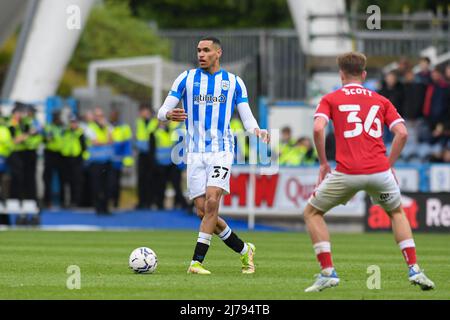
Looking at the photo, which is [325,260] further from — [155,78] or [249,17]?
[249,17]

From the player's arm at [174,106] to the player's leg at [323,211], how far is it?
2.33 m

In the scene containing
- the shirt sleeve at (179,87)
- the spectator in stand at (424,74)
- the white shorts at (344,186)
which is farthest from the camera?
the spectator in stand at (424,74)

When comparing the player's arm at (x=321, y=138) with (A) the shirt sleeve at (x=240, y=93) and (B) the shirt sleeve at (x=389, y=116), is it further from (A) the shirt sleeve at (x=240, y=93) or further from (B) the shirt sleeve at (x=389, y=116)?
(A) the shirt sleeve at (x=240, y=93)

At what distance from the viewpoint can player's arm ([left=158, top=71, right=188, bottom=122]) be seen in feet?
46.2

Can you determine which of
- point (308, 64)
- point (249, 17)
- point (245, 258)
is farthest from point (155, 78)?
point (249, 17)

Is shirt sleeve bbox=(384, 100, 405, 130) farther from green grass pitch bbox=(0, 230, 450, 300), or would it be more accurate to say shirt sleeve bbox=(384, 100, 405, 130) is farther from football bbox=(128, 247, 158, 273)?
football bbox=(128, 247, 158, 273)

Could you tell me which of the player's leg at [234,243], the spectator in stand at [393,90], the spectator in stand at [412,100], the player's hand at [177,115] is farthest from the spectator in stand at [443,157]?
the player's hand at [177,115]

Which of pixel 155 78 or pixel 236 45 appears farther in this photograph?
pixel 236 45

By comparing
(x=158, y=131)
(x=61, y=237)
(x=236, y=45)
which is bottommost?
(x=61, y=237)

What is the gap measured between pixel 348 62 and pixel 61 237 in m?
12.1

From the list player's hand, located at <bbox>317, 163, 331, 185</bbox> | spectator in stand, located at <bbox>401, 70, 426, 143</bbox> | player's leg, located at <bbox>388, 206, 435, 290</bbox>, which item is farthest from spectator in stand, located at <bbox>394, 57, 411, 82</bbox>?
player's hand, located at <bbox>317, 163, 331, 185</bbox>

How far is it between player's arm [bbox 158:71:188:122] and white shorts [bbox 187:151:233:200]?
52 centimetres

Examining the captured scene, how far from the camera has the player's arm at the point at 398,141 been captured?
12414 mm

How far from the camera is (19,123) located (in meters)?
29.5
